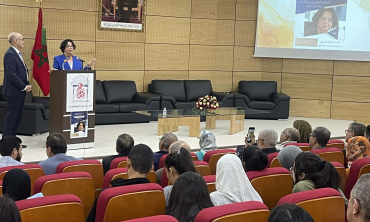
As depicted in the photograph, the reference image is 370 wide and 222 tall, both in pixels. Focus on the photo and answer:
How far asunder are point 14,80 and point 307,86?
7.34m

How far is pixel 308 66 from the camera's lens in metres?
11.5

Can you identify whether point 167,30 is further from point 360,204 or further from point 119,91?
point 360,204

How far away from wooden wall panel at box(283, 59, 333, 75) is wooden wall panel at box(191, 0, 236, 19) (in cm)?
182

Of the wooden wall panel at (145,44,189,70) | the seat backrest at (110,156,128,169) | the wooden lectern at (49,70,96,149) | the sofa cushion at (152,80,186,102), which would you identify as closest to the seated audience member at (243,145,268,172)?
the seat backrest at (110,156,128,169)

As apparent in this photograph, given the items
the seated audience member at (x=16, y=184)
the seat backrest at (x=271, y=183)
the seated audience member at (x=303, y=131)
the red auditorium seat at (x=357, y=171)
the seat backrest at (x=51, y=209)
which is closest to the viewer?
the seat backrest at (x=51, y=209)

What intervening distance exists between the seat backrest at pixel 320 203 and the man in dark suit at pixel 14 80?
16.2 feet

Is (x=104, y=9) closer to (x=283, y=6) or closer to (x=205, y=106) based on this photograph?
(x=205, y=106)

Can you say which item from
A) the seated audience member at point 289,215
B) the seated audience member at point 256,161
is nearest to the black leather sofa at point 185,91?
the seated audience member at point 256,161

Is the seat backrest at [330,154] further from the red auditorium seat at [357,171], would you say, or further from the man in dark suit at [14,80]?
the man in dark suit at [14,80]

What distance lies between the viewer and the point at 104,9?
9773 mm

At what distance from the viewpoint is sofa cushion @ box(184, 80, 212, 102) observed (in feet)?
34.9

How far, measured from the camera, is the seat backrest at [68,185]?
113 inches

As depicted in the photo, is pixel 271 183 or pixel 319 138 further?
pixel 319 138

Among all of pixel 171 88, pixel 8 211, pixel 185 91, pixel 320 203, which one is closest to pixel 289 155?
pixel 320 203
